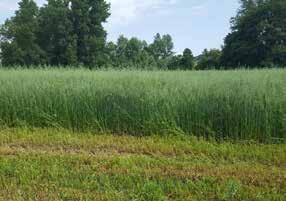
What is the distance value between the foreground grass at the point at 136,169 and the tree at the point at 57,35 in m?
43.4

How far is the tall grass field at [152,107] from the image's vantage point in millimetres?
9648

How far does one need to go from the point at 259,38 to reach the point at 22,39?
2492 centimetres

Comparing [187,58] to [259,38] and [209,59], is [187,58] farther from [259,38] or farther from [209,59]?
[259,38]

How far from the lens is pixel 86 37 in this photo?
55469 mm

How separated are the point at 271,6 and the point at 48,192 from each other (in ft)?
190

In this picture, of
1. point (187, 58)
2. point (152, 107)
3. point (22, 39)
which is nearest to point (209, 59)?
point (187, 58)

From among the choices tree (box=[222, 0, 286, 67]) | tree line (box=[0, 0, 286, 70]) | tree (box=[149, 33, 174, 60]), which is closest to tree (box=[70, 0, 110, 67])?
tree line (box=[0, 0, 286, 70])

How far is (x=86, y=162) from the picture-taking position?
741cm

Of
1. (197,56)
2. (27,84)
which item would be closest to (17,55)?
(197,56)

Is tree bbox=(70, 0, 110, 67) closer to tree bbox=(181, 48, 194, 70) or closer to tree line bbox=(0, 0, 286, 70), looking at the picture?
tree line bbox=(0, 0, 286, 70)

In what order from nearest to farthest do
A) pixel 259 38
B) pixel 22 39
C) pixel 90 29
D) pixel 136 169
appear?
pixel 136 169 < pixel 22 39 < pixel 259 38 < pixel 90 29

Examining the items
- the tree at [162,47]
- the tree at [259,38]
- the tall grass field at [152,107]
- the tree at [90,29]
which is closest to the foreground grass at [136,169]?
the tall grass field at [152,107]

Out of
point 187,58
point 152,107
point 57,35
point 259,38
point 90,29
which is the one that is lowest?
point 152,107

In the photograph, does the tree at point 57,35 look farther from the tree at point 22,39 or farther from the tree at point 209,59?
the tree at point 209,59
